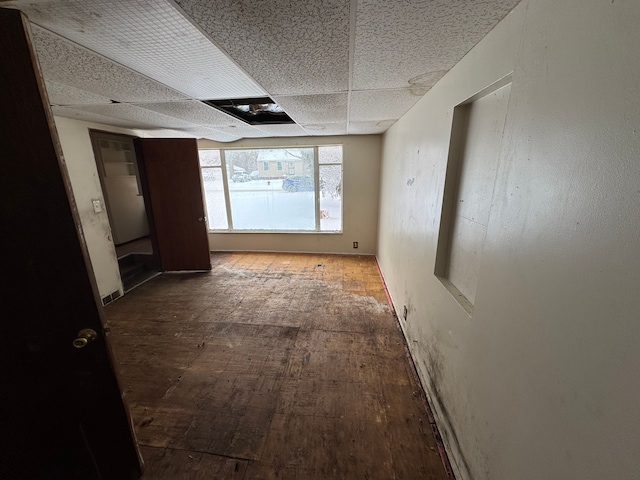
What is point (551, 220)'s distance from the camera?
0.75m

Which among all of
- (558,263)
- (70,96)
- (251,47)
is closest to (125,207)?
(70,96)

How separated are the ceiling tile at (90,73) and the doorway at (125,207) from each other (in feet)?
8.76

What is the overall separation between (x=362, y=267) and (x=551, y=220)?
3.61 meters

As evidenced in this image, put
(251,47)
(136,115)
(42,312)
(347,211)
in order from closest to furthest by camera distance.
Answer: (42,312)
(251,47)
(136,115)
(347,211)

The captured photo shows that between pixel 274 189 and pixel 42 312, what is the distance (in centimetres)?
411

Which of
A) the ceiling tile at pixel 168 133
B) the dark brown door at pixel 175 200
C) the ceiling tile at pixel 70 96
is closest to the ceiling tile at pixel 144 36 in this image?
the ceiling tile at pixel 70 96

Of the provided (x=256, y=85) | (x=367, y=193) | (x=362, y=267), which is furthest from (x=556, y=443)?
(x=367, y=193)

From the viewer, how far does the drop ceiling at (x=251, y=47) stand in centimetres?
92

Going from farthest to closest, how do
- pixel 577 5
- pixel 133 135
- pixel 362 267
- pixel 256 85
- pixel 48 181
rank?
1. pixel 362 267
2. pixel 133 135
3. pixel 256 85
4. pixel 48 181
5. pixel 577 5

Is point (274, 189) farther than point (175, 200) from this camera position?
Yes

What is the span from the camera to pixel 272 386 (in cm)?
194

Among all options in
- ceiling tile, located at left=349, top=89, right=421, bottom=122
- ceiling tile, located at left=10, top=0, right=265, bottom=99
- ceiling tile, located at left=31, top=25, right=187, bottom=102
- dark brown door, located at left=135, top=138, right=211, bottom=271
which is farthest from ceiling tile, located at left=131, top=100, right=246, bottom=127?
ceiling tile, located at left=349, top=89, right=421, bottom=122

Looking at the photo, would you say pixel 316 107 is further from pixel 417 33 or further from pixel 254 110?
pixel 417 33

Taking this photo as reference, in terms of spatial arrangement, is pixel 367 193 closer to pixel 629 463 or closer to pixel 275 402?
pixel 275 402
